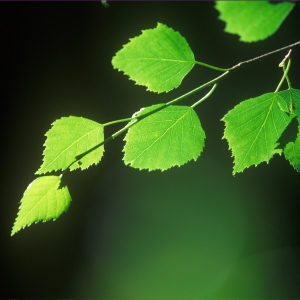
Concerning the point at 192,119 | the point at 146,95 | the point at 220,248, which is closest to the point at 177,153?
the point at 192,119

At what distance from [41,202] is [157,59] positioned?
22 centimetres

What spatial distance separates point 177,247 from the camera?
117 inches

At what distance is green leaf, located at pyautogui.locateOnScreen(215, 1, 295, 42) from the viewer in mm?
266

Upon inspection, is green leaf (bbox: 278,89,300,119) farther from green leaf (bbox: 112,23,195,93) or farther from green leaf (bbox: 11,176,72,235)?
green leaf (bbox: 11,176,72,235)

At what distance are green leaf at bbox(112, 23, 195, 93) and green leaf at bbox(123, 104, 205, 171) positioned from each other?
0.04 meters

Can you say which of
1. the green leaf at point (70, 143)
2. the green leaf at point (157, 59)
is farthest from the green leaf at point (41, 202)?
the green leaf at point (157, 59)

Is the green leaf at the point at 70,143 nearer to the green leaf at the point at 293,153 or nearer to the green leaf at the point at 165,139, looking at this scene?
the green leaf at the point at 165,139

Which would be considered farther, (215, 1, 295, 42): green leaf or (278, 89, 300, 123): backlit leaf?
(278, 89, 300, 123): backlit leaf

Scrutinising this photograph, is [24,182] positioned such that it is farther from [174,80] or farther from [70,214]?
[174,80]

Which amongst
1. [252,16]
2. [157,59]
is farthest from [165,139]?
[252,16]

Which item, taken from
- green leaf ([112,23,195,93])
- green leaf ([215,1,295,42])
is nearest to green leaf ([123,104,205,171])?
green leaf ([112,23,195,93])

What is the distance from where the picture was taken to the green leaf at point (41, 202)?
1.46ft

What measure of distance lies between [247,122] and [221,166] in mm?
2203

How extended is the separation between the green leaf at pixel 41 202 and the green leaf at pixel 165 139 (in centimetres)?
10
